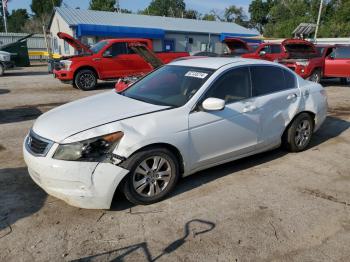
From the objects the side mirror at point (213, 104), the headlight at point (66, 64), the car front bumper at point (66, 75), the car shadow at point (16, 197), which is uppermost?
the side mirror at point (213, 104)

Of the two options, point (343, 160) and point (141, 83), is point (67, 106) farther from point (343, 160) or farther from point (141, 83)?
point (343, 160)

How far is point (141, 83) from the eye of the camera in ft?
16.5

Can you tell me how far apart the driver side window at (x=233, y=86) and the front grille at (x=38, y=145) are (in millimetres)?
1912

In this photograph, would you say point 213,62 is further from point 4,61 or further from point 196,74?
point 4,61

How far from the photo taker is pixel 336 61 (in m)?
13.4

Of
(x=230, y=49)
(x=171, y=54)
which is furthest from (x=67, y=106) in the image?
(x=230, y=49)

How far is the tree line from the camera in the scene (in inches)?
1984

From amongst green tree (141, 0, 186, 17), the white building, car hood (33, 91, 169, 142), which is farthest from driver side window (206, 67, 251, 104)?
green tree (141, 0, 186, 17)

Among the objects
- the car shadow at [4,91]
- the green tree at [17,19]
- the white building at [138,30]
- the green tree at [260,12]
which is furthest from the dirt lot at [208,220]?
the green tree at [17,19]

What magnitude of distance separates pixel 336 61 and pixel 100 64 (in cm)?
891

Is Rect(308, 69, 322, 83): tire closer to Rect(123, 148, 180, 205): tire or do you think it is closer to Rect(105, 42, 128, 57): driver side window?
Rect(105, 42, 128, 57): driver side window

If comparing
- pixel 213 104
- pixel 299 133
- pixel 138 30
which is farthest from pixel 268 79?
pixel 138 30

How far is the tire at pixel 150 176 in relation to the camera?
3.65 meters

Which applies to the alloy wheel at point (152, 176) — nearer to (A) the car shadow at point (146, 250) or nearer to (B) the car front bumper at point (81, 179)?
(B) the car front bumper at point (81, 179)
